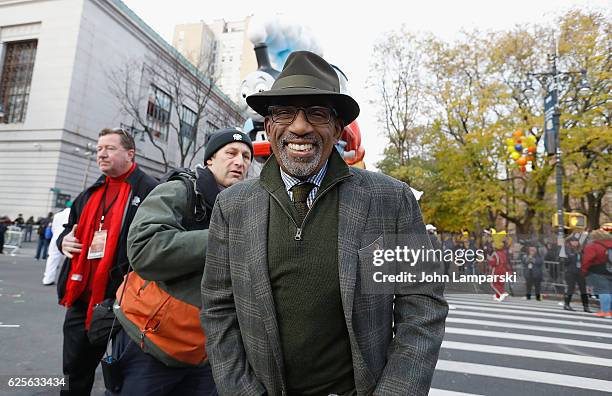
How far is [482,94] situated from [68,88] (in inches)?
926

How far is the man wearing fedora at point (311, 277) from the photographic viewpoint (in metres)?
1.33

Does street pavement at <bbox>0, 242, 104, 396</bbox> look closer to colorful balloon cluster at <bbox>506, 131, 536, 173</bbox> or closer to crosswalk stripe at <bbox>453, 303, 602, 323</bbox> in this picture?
crosswalk stripe at <bbox>453, 303, 602, 323</bbox>

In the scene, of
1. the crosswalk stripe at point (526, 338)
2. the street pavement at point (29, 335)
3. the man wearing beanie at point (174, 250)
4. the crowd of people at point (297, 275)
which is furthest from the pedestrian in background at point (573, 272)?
the street pavement at point (29, 335)

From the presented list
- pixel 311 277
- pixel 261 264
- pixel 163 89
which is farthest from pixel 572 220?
pixel 163 89

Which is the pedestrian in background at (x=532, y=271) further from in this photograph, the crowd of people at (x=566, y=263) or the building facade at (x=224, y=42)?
the building facade at (x=224, y=42)

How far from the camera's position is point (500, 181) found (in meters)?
18.8

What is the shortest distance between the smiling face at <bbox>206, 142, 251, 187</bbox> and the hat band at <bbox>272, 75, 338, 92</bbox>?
887mm

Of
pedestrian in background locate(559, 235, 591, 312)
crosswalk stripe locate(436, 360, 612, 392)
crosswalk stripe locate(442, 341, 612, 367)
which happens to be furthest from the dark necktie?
pedestrian in background locate(559, 235, 591, 312)

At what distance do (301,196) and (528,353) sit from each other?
5596 mm

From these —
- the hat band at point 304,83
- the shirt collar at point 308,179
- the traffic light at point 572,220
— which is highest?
the traffic light at point 572,220

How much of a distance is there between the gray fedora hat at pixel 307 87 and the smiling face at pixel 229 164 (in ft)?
2.38

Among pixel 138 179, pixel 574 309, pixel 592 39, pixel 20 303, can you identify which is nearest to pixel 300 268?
pixel 138 179

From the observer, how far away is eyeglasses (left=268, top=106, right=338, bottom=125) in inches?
57.5

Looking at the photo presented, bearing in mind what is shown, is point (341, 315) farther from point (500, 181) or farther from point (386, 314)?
point (500, 181)
